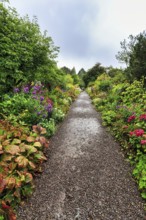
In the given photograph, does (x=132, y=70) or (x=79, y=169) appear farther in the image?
(x=132, y=70)

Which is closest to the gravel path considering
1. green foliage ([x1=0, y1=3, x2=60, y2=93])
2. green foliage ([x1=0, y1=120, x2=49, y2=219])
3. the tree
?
green foliage ([x1=0, y1=120, x2=49, y2=219])

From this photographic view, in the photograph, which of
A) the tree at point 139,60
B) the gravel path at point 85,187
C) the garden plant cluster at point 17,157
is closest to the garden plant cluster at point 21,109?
the garden plant cluster at point 17,157

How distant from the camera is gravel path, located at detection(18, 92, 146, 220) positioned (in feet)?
7.63

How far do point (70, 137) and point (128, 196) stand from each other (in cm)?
292

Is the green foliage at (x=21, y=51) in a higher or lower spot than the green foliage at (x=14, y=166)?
higher

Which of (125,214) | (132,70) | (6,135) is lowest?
(125,214)

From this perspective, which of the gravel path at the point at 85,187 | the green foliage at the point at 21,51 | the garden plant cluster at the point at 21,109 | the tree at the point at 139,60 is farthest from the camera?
the tree at the point at 139,60

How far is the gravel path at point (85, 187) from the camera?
2326 millimetres

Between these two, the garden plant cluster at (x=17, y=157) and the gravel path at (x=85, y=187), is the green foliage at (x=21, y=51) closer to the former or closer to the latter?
the garden plant cluster at (x=17, y=157)

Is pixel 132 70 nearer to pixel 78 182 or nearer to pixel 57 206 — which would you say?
pixel 78 182

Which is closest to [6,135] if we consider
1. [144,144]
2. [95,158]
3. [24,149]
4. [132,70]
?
[24,149]

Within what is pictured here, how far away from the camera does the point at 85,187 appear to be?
9.39 feet

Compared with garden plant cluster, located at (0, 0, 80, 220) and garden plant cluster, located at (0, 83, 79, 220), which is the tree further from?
garden plant cluster, located at (0, 83, 79, 220)

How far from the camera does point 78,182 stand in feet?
9.83
